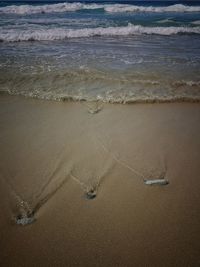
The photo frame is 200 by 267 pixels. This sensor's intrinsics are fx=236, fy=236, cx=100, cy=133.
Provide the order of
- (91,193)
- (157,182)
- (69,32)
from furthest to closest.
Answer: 1. (69,32)
2. (157,182)
3. (91,193)

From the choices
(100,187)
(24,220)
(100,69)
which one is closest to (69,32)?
(100,69)

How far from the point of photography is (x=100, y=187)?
8.62 feet

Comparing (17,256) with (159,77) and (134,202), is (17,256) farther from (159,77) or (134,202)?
(159,77)

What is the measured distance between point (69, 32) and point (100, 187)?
1090 cm

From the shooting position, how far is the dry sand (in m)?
1.97

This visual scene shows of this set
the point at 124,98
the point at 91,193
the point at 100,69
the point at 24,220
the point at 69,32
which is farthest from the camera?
the point at 69,32

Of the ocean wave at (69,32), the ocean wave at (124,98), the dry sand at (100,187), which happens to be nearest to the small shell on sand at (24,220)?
the dry sand at (100,187)

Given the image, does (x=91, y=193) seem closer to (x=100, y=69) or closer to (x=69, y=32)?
(x=100, y=69)

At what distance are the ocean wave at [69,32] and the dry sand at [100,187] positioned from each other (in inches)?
309

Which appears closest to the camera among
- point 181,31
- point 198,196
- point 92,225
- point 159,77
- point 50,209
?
point 92,225

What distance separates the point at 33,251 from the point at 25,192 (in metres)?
0.71

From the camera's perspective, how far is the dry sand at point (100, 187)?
1969 millimetres

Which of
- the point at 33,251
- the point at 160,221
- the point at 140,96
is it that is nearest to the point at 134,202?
the point at 160,221

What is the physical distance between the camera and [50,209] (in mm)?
2340
